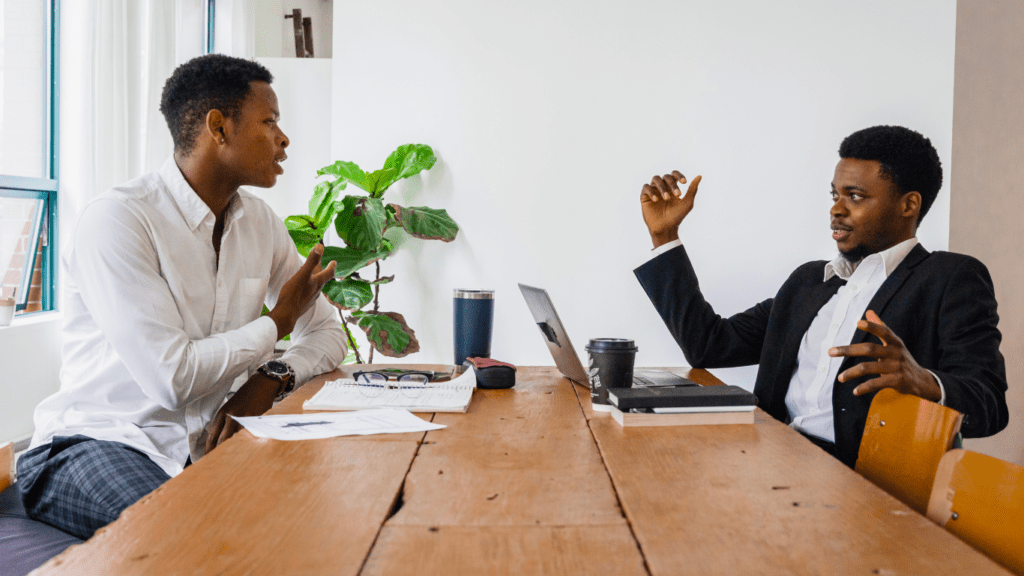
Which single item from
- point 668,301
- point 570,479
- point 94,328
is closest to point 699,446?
point 570,479

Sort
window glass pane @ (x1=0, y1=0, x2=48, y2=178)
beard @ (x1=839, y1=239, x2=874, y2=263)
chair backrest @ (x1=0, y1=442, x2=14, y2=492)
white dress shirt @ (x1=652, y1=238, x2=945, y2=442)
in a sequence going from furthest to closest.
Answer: window glass pane @ (x1=0, y1=0, x2=48, y2=178), beard @ (x1=839, y1=239, x2=874, y2=263), white dress shirt @ (x1=652, y1=238, x2=945, y2=442), chair backrest @ (x1=0, y1=442, x2=14, y2=492)

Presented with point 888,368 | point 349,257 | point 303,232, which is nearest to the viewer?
point 888,368

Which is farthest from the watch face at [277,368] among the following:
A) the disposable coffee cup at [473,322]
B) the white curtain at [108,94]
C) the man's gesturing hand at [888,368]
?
the white curtain at [108,94]

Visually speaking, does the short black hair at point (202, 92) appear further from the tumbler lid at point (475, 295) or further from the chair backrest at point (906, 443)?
the chair backrest at point (906, 443)

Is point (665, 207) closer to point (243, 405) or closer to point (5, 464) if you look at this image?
point (243, 405)

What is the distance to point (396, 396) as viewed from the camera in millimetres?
1413

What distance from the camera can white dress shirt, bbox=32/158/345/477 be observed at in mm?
1432

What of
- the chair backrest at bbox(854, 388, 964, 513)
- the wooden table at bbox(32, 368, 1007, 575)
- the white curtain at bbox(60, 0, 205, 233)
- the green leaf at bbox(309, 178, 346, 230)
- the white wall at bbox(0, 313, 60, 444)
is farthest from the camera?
the green leaf at bbox(309, 178, 346, 230)

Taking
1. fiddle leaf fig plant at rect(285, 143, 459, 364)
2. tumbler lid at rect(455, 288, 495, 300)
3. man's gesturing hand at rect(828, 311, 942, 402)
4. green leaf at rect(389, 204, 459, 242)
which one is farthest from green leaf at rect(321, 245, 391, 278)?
man's gesturing hand at rect(828, 311, 942, 402)

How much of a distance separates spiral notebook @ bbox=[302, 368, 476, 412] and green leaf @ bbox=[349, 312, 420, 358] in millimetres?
1319

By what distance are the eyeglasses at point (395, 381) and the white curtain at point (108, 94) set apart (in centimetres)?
198

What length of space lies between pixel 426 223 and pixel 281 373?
1406 mm

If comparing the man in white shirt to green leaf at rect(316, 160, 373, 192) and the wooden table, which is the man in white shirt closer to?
the wooden table

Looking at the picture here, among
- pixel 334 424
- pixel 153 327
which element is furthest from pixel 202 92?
pixel 334 424
